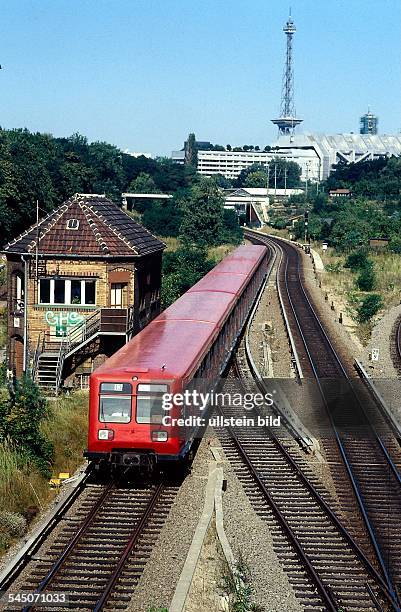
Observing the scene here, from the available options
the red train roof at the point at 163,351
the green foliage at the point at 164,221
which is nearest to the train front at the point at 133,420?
the red train roof at the point at 163,351

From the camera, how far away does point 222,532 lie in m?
12.6

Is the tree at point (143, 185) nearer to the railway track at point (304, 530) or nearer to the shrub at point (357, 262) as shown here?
the shrub at point (357, 262)

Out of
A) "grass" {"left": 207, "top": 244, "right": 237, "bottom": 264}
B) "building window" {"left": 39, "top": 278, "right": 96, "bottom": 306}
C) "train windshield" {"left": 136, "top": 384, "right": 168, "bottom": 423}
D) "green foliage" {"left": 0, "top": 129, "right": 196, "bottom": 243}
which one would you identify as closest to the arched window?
"building window" {"left": 39, "top": 278, "right": 96, "bottom": 306}

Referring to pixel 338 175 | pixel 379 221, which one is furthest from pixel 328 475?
pixel 338 175

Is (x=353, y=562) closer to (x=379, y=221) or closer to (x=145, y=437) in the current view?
(x=145, y=437)

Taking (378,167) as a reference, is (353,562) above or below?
below

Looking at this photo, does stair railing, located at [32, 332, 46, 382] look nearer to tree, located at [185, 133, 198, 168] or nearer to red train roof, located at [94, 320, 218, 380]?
red train roof, located at [94, 320, 218, 380]

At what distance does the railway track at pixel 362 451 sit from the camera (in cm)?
1292

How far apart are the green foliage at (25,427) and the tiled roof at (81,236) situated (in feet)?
30.7

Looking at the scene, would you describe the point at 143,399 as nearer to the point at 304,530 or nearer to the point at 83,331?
the point at 304,530

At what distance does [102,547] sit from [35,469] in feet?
12.1

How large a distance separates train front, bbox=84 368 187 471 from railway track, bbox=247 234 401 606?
309 centimetres

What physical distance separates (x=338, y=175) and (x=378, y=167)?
999 cm

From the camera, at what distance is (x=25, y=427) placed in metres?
16.5
